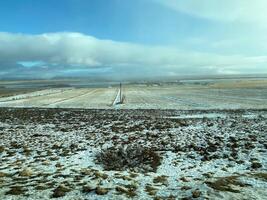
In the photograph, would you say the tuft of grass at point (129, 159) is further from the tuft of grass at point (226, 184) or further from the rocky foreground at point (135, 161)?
the tuft of grass at point (226, 184)

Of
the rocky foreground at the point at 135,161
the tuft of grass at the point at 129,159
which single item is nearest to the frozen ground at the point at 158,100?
the rocky foreground at the point at 135,161

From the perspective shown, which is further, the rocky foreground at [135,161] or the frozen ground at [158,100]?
the frozen ground at [158,100]

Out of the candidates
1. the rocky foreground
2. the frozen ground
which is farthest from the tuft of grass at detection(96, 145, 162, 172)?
the frozen ground

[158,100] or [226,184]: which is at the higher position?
[226,184]

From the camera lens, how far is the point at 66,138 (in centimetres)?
1980

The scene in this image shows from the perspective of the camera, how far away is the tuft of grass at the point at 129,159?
13828 millimetres

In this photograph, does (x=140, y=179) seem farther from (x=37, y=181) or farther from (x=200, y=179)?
(x=37, y=181)

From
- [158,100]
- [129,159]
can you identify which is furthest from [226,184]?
[158,100]

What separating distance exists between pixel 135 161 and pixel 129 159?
0.41m

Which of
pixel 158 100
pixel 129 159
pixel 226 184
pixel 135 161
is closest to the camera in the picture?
pixel 226 184

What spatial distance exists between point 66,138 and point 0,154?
15.0 feet

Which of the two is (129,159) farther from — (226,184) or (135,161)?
(226,184)

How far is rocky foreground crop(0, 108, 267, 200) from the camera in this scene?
1029 centimetres

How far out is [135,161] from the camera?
14.8 meters
